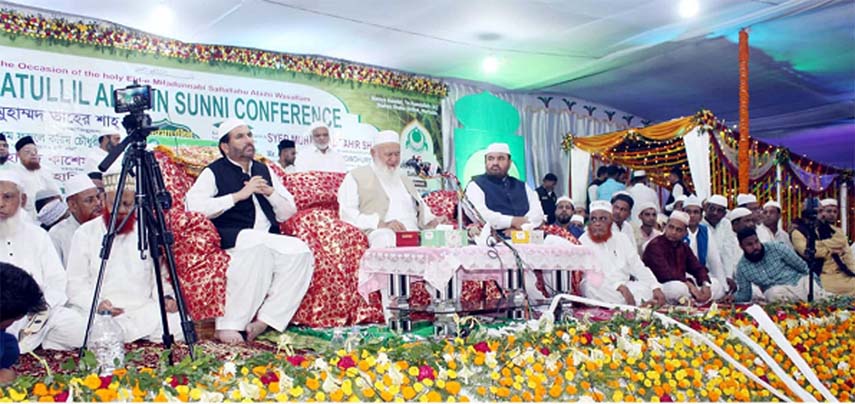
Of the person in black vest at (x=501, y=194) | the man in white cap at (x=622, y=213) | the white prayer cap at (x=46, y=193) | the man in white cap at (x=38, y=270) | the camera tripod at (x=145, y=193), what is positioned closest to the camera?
the camera tripod at (x=145, y=193)

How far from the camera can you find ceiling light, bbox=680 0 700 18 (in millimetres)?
6848

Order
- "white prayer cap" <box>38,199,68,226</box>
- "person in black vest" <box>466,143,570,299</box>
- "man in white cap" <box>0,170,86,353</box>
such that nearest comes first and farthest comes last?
"man in white cap" <box>0,170,86,353</box>, "white prayer cap" <box>38,199,68,226</box>, "person in black vest" <box>466,143,570,299</box>

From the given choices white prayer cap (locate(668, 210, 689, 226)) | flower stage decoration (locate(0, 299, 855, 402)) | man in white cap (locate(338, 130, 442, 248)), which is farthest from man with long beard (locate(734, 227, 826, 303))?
flower stage decoration (locate(0, 299, 855, 402))

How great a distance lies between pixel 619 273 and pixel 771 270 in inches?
48.4

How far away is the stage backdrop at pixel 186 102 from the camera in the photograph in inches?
241

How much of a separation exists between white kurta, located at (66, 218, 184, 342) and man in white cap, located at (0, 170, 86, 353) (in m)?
0.08

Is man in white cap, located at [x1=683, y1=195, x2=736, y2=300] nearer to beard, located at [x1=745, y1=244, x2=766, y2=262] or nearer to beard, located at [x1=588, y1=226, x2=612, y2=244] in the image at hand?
beard, located at [x1=745, y1=244, x2=766, y2=262]

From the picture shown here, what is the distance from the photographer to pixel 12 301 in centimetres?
207

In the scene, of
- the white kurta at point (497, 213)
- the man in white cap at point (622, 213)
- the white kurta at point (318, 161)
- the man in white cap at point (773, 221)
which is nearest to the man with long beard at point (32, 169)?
the white kurta at point (318, 161)

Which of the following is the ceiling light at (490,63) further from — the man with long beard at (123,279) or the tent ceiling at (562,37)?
the man with long beard at (123,279)

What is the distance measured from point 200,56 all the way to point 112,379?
20.4 ft

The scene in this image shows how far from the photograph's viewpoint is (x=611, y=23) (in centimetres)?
743

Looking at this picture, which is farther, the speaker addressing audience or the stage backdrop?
the stage backdrop

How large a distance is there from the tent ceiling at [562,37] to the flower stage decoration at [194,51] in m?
0.10
